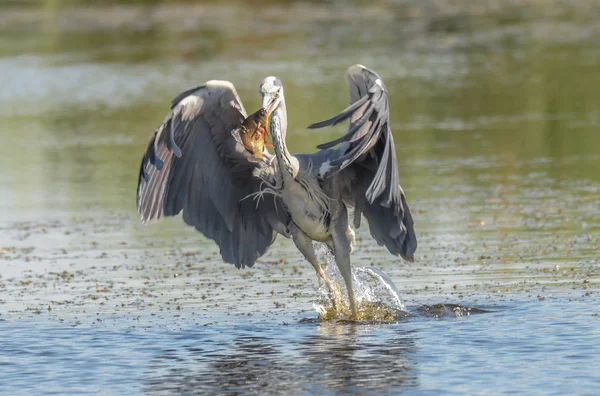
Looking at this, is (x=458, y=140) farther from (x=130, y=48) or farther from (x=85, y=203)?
(x=130, y=48)

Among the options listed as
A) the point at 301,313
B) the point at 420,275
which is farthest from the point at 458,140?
the point at 301,313

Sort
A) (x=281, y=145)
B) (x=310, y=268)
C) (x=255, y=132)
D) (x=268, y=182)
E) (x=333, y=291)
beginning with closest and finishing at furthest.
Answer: (x=281, y=145), (x=255, y=132), (x=268, y=182), (x=333, y=291), (x=310, y=268)

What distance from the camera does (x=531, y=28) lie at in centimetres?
3812

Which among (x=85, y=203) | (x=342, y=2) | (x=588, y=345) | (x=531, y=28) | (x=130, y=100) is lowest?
(x=588, y=345)

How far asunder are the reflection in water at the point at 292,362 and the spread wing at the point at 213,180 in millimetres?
1166

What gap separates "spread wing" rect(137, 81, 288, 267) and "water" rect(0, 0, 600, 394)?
0.72 m

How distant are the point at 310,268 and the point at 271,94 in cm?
323

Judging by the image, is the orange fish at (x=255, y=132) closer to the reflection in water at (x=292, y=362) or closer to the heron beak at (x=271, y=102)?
the heron beak at (x=271, y=102)

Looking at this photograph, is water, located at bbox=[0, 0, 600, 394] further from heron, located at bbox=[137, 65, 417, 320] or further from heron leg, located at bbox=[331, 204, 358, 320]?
heron, located at bbox=[137, 65, 417, 320]

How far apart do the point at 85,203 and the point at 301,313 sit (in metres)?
7.06

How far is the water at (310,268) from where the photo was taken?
8.93m

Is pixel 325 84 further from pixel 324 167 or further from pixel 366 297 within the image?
pixel 324 167

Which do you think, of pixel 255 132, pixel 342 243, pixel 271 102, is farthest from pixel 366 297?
pixel 271 102

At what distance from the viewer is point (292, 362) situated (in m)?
9.16
